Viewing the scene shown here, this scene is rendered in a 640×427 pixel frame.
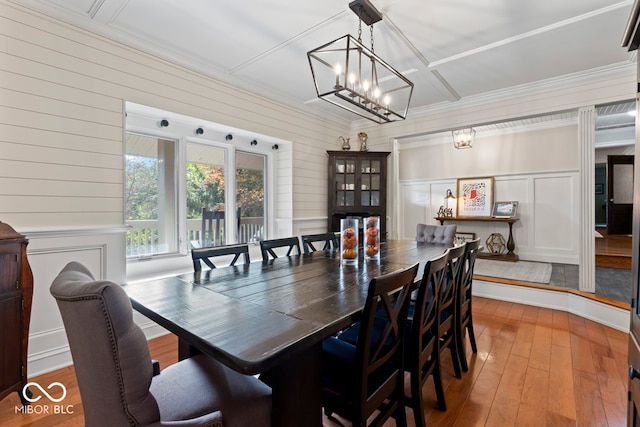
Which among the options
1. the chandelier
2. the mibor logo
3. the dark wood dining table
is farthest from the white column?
the mibor logo

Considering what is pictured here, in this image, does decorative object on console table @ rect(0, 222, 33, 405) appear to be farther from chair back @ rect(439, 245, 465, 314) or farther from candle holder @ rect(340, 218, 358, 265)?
→ chair back @ rect(439, 245, 465, 314)

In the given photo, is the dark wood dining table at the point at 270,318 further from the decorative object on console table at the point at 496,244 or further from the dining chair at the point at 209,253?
the decorative object on console table at the point at 496,244

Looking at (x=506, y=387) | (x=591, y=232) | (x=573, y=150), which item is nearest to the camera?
(x=506, y=387)

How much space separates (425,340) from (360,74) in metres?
1.77

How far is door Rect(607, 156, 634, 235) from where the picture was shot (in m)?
6.67

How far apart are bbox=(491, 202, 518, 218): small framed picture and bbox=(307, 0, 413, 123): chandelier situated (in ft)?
10.4

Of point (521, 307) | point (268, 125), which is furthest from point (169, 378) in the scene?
point (521, 307)

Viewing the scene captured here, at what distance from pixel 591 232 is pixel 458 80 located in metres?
2.36

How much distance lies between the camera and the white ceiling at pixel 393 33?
2.36 m

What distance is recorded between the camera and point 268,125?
4074 mm

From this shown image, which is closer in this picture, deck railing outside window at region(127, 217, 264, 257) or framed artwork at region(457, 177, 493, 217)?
deck railing outside window at region(127, 217, 264, 257)

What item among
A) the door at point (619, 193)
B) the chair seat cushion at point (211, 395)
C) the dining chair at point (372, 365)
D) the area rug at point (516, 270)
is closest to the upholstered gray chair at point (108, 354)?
the chair seat cushion at point (211, 395)

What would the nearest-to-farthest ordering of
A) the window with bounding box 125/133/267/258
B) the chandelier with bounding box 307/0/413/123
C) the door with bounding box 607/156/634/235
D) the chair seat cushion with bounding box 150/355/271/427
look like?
the chair seat cushion with bounding box 150/355/271/427 → the chandelier with bounding box 307/0/413/123 → the window with bounding box 125/133/267/258 → the door with bounding box 607/156/634/235

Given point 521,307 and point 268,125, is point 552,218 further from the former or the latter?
point 268,125
